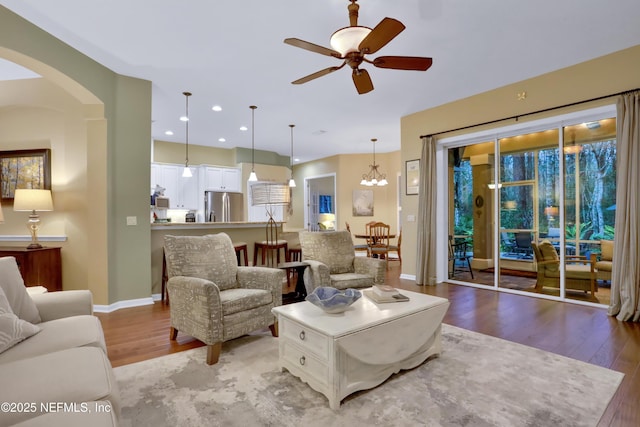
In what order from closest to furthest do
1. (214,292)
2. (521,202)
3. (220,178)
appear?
(214,292) < (521,202) < (220,178)

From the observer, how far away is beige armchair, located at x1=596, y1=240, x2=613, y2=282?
3.87 meters

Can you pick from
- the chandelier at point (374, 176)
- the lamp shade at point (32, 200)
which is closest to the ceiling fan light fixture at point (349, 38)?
the lamp shade at point (32, 200)

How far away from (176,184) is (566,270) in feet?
24.8

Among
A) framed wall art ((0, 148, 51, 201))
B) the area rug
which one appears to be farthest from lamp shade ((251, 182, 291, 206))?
framed wall art ((0, 148, 51, 201))

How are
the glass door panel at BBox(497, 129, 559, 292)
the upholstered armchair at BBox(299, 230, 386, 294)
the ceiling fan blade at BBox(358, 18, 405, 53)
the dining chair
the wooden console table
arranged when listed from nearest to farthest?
the ceiling fan blade at BBox(358, 18, 405, 53) → the upholstered armchair at BBox(299, 230, 386, 294) → the wooden console table → the glass door panel at BBox(497, 129, 559, 292) → the dining chair

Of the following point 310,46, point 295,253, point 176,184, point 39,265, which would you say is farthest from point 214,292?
point 176,184

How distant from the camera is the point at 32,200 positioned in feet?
12.4

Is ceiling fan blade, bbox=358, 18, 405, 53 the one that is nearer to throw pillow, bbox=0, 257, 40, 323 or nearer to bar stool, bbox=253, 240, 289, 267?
throw pillow, bbox=0, 257, 40, 323

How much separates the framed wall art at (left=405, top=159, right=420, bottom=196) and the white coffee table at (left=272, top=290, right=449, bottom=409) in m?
Result: 3.32

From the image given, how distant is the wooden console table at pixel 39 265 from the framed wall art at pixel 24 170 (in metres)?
0.87

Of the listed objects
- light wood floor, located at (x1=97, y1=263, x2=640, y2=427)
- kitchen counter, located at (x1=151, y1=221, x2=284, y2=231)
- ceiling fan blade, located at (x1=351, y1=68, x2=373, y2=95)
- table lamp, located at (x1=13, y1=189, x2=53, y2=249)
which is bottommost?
light wood floor, located at (x1=97, y1=263, x2=640, y2=427)

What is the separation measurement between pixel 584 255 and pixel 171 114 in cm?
664

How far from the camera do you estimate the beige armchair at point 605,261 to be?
387 cm

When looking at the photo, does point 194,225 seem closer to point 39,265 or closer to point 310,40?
point 39,265
